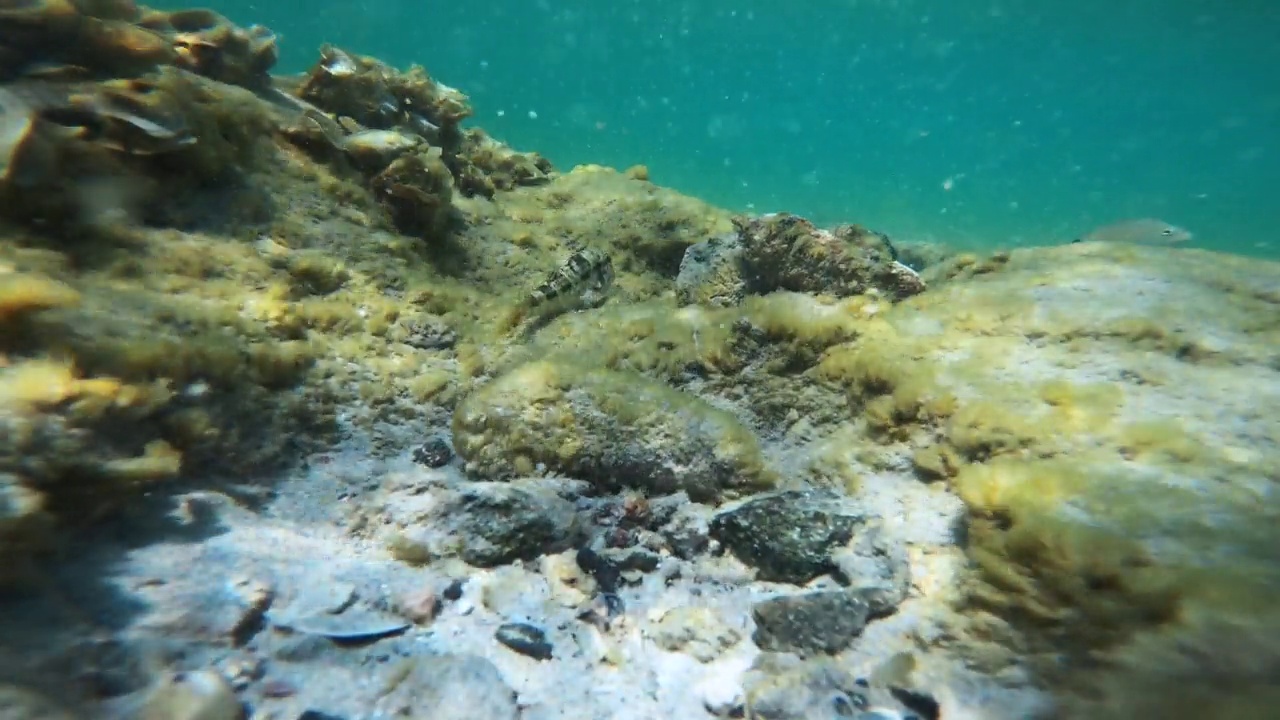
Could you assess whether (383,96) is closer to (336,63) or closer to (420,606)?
(336,63)

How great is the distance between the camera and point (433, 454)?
3.60 metres

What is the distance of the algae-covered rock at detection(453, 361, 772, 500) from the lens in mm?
3512

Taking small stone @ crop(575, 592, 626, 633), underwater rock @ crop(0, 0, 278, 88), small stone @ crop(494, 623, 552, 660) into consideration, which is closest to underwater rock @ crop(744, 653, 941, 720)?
small stone @ crop(575, 592, 626, 633)

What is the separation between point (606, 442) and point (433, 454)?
114cm

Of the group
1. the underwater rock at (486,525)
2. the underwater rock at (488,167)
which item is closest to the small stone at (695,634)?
the underwater rock at (486,525)

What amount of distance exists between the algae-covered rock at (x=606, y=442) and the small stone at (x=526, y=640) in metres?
1.10

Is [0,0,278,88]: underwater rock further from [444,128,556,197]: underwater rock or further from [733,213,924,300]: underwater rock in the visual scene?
[733,213,924,300]: underwater rock

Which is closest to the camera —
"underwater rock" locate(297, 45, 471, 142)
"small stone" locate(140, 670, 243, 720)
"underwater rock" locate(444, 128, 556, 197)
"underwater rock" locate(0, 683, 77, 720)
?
"underwater rock" locate(0, 683, 77, 720)

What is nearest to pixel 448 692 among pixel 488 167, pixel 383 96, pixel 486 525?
pixel 486 525

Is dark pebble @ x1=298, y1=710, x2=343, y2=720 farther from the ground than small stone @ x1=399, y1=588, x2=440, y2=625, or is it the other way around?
small stone @ x1=399, y1=588, x2=440, y2=625

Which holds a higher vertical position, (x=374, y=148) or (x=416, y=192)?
(x=374, y=148)

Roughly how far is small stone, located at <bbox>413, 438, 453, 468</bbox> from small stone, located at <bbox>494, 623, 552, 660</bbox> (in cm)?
133

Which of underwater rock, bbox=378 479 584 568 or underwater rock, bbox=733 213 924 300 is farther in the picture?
underwater rock, bbox=733 213 924 300

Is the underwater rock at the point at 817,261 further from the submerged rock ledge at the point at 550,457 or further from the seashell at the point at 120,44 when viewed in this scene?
the seashell at the point at 120,44
